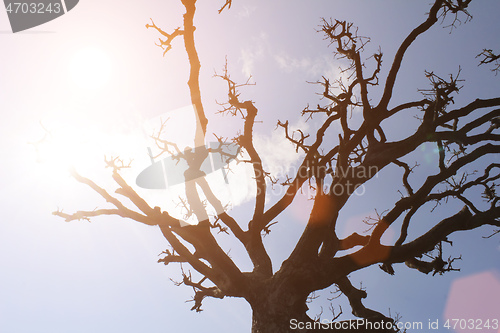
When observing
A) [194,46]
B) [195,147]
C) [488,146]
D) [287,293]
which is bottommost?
[287,293]

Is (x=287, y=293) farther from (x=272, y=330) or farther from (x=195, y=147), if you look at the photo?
(x=195, y=147)

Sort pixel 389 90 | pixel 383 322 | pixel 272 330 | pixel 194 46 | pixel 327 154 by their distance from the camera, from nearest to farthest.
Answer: pixel 272 330
pixel 383 322
pixel 389 90
pixel 194 46
pixel 327 154

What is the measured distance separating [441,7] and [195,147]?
604cm

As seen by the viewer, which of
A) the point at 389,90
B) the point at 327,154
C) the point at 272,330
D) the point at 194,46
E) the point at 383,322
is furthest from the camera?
the point at 327,154

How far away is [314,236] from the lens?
250 inches

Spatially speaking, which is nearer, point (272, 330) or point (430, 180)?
point (272, 330)

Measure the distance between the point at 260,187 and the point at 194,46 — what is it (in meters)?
3.53

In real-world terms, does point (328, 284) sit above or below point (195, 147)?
below

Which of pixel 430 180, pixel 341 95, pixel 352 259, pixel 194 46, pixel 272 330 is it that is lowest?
pixel 272 330

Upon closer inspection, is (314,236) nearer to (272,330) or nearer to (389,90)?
(272,330)

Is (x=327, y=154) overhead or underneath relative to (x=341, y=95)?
underneath

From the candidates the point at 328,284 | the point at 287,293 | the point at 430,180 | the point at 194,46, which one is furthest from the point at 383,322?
the point at 194,46

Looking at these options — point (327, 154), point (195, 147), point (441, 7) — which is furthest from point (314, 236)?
point (441, 7)

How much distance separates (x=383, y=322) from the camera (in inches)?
244
